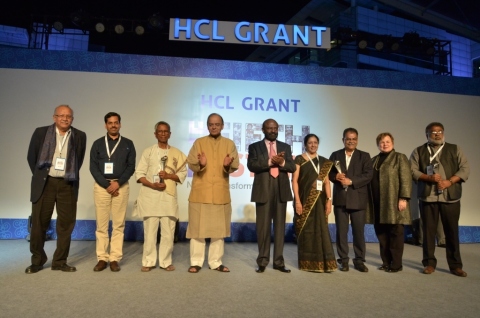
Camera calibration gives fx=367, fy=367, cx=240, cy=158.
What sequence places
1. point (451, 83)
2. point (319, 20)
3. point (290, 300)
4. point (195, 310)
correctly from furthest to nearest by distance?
point (319, 20) < point (451, 83) < point (290, 300) < point (195, 310)

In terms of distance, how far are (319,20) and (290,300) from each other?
43.9ft

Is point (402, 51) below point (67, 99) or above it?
above

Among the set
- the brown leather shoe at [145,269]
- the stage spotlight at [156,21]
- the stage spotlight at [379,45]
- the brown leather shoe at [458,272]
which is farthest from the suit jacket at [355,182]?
the stage spotlight at [379,45]

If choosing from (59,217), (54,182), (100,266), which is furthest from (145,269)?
(54,182)

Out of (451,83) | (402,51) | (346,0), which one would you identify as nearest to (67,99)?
(451,83)

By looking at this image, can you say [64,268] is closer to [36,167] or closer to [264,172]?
[36,167]

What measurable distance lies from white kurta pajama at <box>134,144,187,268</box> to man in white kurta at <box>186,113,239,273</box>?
0.21m

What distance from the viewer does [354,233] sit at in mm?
3814

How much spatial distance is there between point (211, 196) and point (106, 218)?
1.06 meters

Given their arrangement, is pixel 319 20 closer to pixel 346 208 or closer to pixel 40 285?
pixel 346 208

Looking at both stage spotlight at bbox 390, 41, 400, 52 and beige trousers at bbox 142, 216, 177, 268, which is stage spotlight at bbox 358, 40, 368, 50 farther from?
beige trousers at bbox 142, 216, 177, 268

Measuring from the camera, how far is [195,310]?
92.0 inches

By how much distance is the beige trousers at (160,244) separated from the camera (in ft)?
11.7

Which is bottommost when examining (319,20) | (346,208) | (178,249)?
(178,249)
